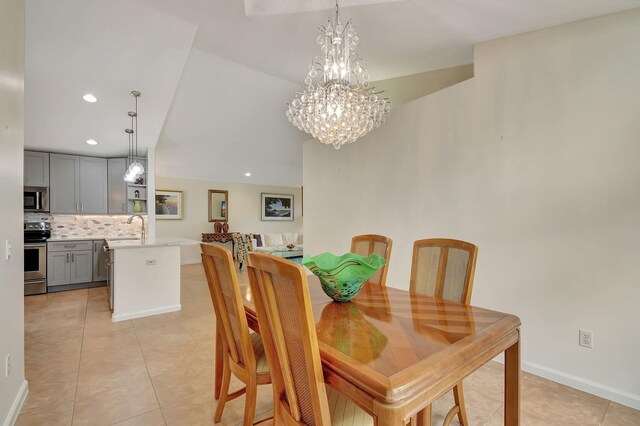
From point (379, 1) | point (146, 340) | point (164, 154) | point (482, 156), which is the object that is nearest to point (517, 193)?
point (482, 156)

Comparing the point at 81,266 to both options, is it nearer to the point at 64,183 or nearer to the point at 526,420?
the point at 64,183

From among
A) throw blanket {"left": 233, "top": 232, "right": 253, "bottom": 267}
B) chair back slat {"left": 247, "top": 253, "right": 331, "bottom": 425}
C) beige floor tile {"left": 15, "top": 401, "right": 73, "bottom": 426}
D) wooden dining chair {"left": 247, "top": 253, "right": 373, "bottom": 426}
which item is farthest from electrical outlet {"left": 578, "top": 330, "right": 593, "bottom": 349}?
throw blanket {"left": 233, "top": 232, "right": 253, "bottom": 267}

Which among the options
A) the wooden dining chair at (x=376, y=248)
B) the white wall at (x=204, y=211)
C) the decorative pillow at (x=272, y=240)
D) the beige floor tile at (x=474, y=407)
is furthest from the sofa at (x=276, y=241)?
the beige floor tile at (x=474, y=407)

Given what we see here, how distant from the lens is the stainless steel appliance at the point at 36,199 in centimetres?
500

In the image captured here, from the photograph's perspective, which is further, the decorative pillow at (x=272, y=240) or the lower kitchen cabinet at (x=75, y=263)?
the decorative pillow at (x=272, y=240)

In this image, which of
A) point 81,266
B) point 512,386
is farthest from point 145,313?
point 512,386

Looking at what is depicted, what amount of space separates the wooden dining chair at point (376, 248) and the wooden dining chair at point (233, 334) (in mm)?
953

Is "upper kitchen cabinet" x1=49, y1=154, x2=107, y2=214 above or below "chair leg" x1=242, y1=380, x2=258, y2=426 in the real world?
above

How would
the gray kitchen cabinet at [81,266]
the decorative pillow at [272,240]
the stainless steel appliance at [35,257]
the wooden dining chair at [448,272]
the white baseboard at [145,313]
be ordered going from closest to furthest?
the wooden dining chair at [448,272] → the white baseboard at [145,313] → the stainless steel appliance at [35,257] → the gray kitchen cabinet at [81,266] → the decorative pillow at [272,240]

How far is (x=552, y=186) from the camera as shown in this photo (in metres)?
2.38

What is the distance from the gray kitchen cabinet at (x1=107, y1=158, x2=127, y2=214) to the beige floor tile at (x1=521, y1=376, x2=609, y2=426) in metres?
6.39

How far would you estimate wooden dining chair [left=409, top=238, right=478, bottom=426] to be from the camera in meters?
1.81

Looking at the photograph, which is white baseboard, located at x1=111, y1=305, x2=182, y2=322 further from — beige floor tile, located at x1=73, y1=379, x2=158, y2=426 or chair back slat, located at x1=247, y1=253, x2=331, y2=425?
chair back slat, located at x1=247, y1=253, x2=331, y2=425

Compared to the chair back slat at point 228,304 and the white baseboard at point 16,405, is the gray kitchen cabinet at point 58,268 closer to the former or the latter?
the white baseboard at point 16,405
